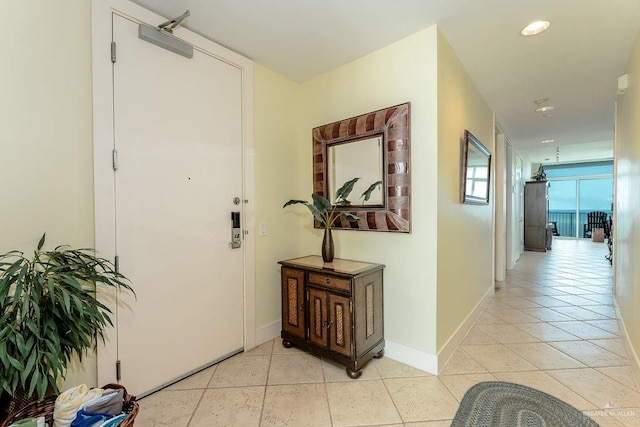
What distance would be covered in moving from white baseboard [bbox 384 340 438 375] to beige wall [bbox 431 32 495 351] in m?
0.12

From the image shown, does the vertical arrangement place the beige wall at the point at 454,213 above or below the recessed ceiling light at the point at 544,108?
below

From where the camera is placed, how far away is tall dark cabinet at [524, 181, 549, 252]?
775 centimetres

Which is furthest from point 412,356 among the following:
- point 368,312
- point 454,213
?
point 454,213

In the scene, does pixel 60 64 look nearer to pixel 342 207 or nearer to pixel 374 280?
pixel 342 207

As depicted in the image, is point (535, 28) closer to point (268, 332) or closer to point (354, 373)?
point (354, 373)

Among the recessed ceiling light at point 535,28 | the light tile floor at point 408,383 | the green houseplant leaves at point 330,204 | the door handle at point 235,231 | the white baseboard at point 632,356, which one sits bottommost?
the light tile floor at point 408,383

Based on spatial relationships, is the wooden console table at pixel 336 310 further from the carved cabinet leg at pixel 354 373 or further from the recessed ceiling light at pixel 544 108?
the recessed ceiling light at pixel 544 108

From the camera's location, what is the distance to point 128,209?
5.99 ft

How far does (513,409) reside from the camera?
1718mm

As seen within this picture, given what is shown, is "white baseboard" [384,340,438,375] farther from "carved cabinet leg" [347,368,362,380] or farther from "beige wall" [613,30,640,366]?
"beige wall" [613,30,640,366]

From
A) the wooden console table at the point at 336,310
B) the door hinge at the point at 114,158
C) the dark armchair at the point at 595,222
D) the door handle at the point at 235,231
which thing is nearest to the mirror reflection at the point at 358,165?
the wooden console table at the point at 336,310

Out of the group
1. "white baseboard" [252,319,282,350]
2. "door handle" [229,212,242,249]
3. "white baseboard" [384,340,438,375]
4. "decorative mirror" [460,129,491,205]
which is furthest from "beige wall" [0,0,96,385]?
"decorative mirror" [460,129,491,205]

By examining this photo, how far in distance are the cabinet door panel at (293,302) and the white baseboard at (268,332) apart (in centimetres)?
23

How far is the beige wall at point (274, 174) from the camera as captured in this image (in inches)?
103
